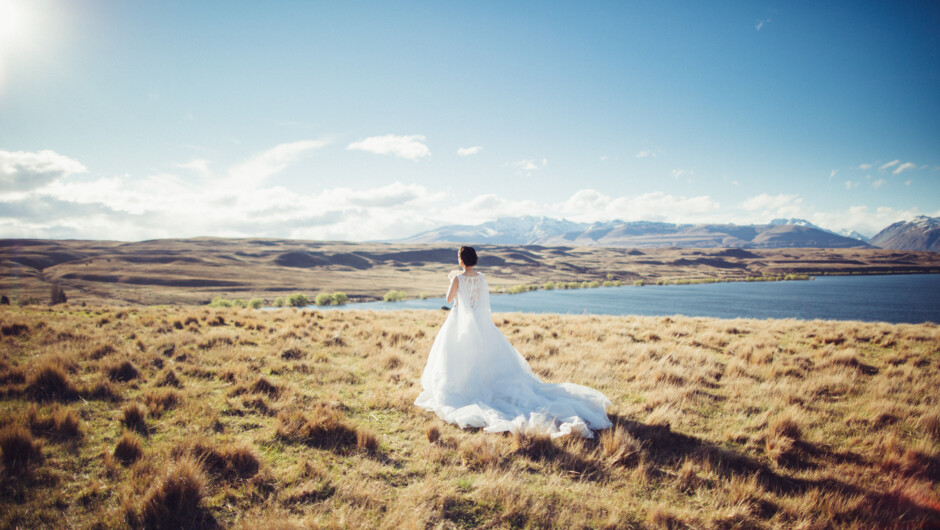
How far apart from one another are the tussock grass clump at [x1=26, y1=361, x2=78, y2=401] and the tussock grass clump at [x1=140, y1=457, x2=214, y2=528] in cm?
460

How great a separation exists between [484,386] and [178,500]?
4756 millimetres

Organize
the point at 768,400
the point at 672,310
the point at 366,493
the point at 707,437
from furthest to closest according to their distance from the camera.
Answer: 1. the point at 672,310
2. the point at 768,400
3. the point at 707,437
4. the point at 366,493

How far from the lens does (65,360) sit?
7770 mm

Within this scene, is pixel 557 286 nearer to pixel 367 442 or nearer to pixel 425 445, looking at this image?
pixel 425 445

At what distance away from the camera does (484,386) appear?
23.3ft


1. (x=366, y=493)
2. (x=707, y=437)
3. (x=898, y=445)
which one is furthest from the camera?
(x=707, y=437)

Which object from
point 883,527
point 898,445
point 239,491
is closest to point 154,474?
point 239,491

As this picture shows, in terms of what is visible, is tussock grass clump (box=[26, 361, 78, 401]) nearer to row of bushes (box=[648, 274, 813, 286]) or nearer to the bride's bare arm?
the bride's bare arm

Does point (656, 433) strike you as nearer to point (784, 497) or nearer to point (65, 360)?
point (784, 497)

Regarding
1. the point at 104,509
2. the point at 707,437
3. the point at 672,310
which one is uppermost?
the point at 104,509

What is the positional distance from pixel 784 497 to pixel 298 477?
5957 millimetres

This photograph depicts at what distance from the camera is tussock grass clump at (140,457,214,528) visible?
11.7 feet

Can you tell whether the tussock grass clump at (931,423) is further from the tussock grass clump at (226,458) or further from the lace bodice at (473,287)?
the tussock grass clump at (226,458)

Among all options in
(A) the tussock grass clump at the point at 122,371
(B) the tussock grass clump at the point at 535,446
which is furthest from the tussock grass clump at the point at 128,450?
(B) the tussock grass clump at the point at 535,446
